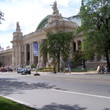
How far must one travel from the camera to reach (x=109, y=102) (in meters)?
7.95

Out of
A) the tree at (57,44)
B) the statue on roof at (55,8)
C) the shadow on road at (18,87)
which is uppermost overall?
the statue on roof at (55,8)

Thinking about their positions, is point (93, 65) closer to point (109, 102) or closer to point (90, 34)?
point (90, 34)

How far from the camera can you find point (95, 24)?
1272 inches

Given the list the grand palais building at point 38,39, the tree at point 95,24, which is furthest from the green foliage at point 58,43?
the grand palais building at point 38,39

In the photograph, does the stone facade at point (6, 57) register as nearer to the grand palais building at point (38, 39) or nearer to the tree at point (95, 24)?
the grand palais building at point (38, 39)

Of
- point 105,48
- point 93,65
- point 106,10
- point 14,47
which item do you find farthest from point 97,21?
point 14,47

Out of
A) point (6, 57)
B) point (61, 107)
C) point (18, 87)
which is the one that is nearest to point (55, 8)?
point (18, 87)

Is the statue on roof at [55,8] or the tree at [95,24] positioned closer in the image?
the tree at [95,24]

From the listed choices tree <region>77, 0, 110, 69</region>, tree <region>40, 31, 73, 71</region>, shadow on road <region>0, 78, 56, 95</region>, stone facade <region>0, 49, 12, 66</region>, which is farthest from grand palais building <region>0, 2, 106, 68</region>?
shadow on road <region>0, 78, 56, 95</region>

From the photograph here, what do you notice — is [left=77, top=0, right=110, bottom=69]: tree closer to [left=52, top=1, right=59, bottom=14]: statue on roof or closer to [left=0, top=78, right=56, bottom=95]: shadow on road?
[left=0, top=78, right=56, bottom=95]: shadow on road

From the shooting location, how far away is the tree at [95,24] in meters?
30.6

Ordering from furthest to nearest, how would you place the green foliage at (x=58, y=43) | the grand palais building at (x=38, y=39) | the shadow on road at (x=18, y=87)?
1. the grand palais building at (x=38, y=39)
2. the green foliage at (x=58, y=43)
3. the shadow on road at (x=18, y=87)

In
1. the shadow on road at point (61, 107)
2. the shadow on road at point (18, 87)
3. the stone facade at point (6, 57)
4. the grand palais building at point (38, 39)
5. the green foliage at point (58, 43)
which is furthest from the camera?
the stone facade at point (6, 57)

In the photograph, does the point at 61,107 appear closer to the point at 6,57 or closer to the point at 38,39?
the point at 38,39
